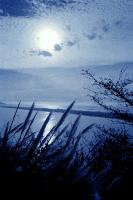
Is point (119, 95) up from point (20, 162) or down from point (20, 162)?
→ up

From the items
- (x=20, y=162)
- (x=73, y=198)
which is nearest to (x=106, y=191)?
(x=73, y=198)

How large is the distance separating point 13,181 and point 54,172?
0.77 ft

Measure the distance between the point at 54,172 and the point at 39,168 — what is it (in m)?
0.09

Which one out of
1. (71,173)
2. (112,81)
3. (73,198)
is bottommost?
(73,198)

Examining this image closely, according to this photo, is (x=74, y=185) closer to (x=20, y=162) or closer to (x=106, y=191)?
(x=106, y=191)

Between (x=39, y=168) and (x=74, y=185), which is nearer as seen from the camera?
(x=74, y=185)

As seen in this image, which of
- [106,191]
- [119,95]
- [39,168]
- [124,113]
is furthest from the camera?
[124,113]

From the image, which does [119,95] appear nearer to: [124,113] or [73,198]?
[124,113]

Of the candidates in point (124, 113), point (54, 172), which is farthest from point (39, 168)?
point (124, 113)

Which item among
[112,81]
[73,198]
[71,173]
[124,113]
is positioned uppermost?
[112,81]

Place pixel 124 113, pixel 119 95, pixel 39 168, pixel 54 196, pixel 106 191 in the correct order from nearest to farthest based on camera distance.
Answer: pixel 54 196 → pixel 106 191 → pixel 39 168 → pixel 119 95 → pixel 124 113

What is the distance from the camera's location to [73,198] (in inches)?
43.8

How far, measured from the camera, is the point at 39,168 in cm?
132

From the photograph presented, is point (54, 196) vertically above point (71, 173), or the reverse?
point (71, 173)
